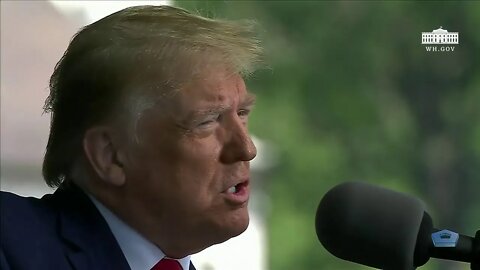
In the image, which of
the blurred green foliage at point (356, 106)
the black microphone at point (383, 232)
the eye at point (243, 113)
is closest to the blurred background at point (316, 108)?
the blurred green foliage at point (356, 106)

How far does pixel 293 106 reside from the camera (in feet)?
4.78

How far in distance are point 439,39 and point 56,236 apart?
2.87 ft

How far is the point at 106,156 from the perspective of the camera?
101 centimetres

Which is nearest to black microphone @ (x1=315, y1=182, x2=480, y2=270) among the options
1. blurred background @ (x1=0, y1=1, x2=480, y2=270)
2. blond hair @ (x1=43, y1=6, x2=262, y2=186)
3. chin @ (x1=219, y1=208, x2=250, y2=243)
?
chin @ (x1=219, y1=208, x2=250, y2=243)

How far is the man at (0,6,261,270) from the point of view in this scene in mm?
963

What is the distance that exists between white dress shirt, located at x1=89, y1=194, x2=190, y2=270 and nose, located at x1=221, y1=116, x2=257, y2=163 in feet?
0.57

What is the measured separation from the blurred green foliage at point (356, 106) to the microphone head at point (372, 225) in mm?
640

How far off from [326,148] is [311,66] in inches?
6.9

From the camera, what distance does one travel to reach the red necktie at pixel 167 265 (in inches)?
40.2

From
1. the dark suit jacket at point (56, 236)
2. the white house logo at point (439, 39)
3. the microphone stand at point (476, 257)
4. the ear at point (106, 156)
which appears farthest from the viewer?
the white house logo at point (439, 39)

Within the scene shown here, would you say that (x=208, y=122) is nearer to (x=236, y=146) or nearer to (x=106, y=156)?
(x=236, y=146)

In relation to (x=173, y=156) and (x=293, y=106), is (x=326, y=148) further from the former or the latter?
(x=173, y=156)

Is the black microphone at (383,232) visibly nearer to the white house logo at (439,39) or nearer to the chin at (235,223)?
the chin at (235,223)

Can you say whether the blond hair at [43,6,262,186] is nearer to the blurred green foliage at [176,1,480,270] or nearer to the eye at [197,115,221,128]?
the eye at [197,115,221,128]
